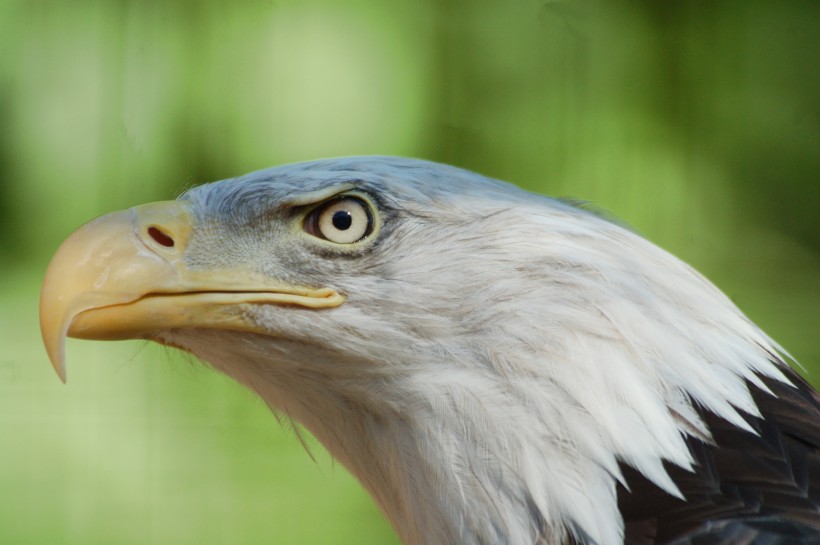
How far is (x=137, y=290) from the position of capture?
1248mm

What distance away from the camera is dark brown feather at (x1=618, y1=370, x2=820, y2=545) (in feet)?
3.57

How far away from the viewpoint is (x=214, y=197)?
1375 mm

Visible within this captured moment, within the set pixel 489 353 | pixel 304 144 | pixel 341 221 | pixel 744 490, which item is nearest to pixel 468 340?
pixel 489 353

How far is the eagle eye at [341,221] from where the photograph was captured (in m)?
1.32

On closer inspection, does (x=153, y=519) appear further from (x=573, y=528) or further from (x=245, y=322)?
(x=573, y=528)

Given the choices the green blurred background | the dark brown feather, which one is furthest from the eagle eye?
the green blurred background

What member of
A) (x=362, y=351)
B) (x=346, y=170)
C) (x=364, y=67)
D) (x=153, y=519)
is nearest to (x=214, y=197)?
(x=346, y=170)

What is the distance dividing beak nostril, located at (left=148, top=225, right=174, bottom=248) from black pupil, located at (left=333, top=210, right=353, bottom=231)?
221 millimetres

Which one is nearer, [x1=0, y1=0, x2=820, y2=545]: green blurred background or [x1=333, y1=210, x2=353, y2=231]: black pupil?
[x1=333, y1=210, x2=353, y2=231]: black pupil

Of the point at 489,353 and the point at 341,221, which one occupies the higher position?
the point at 341,221

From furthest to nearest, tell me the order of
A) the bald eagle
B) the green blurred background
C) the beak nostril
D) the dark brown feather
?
the green blurred background < the beak nostril < the bald eagle < the dark brown feather

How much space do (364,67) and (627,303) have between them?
1486 mm

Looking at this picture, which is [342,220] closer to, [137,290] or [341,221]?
[341,221]

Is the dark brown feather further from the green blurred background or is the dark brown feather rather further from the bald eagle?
the green blurred background
